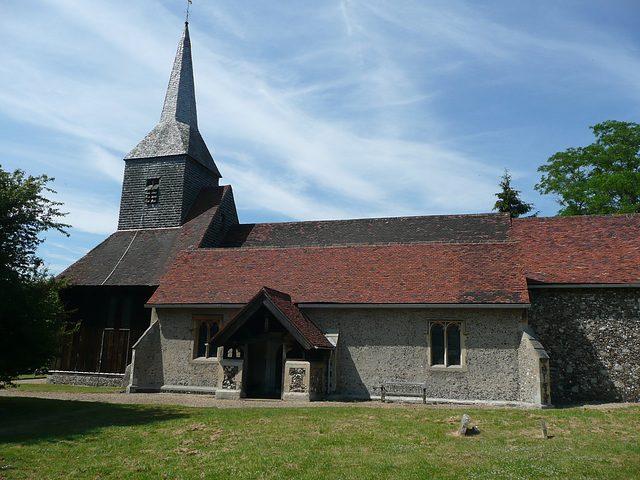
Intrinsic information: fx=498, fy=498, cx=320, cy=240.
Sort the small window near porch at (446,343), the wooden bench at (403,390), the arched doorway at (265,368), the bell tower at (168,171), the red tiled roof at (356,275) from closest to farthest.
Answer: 1. the wooden bench at (403,390)
2. the small window near porch at (446,343)
3. the red tiled roof at (356,275)
4. the arched doorway at (265,368)
5. the bell tower at (168,171)

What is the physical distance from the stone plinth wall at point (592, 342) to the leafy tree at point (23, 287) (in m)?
15.5

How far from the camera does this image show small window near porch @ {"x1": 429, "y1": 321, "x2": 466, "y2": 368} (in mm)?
16250

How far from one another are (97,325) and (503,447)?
19.1 metres

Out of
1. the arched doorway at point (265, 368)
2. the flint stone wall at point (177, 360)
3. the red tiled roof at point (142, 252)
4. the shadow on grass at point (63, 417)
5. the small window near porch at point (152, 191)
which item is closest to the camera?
the shadow on grass at point (63, 417)

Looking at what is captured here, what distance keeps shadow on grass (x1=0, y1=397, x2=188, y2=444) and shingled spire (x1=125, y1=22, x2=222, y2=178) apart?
54.2 ft

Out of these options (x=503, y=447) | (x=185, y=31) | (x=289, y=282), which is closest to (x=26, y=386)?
(x=289, y=282)

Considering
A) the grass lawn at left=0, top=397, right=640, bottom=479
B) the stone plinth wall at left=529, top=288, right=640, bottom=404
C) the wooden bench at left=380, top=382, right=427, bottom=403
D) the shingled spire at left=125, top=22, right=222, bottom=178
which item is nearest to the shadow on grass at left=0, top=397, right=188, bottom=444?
the grass lawn at left=0, top=397, right=640, bottom=479

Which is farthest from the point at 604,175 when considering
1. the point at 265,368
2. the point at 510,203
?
the point at 265,368

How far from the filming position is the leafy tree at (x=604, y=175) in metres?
28.6

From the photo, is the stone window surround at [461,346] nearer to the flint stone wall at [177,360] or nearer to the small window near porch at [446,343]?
the small window near porch at [446,343]

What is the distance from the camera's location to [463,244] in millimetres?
19344

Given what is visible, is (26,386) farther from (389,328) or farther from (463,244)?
(463,244)

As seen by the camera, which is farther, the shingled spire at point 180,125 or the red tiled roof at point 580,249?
the shingled spire at point 180,125

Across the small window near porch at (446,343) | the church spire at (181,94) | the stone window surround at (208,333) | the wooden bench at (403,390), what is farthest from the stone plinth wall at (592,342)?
the church spire at (181,94)
